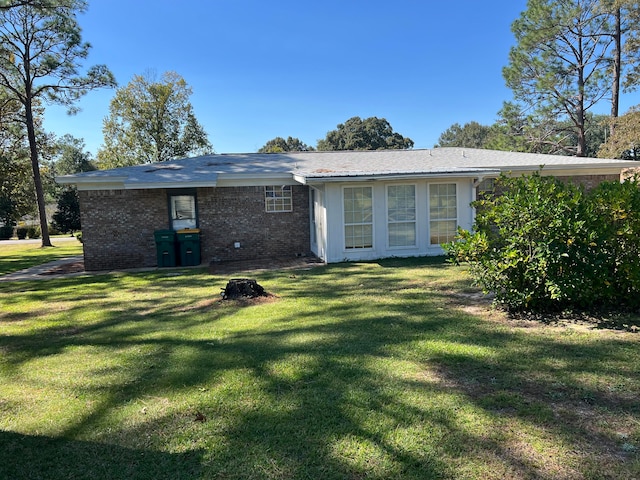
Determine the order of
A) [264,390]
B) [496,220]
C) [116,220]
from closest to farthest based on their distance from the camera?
[264,390] → [496,220] → [116,220]

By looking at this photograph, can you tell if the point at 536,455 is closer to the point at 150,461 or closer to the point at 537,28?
the point at 150,461

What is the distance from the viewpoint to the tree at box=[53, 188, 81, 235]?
3281 cm

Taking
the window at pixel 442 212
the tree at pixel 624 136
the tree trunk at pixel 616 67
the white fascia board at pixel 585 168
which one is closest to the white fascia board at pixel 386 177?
the window at pixel 442 212

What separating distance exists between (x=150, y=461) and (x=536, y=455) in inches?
104

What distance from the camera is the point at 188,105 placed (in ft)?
117

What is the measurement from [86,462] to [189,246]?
1050 cm

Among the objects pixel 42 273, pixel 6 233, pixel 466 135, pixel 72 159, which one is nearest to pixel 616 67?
pixel 42 273

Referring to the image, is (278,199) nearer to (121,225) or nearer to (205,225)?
(205,225)

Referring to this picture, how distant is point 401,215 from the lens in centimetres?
1262

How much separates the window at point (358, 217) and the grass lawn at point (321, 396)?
17.8 feet

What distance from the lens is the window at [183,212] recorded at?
44.7 ft

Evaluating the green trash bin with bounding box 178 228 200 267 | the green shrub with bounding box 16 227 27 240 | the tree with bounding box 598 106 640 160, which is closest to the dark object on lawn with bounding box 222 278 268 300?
the green trash bin with bounding box 178 228 200 267

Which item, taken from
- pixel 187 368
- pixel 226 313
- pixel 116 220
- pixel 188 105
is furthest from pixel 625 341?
pixel 188 105

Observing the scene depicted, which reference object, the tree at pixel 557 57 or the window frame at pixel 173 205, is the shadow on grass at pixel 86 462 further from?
the tree at pixel 557 57
